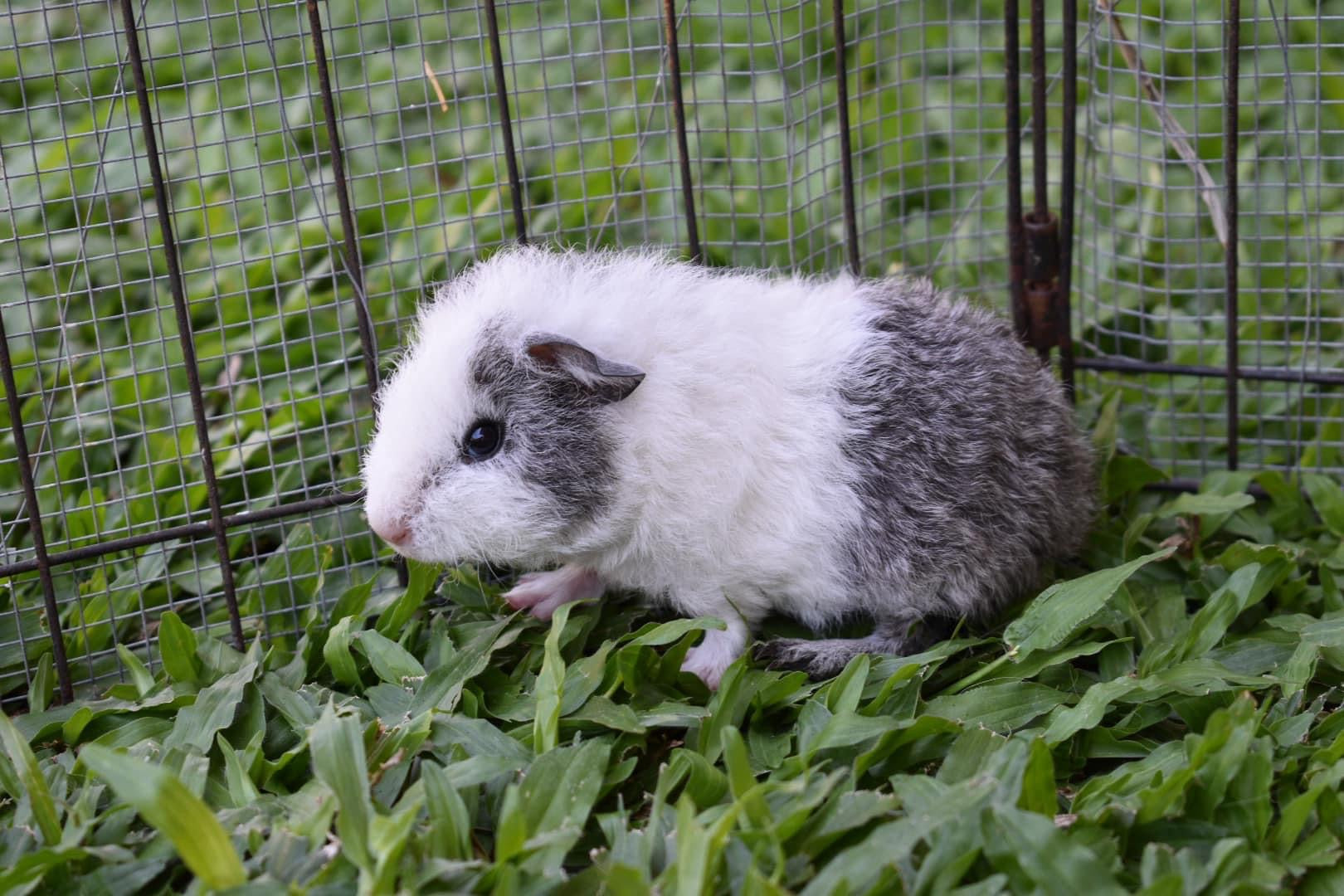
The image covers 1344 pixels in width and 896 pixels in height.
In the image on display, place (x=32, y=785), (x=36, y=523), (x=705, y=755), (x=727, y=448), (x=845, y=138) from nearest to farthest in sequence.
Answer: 1. (x=32, y=785)
2. (x=705, y=755)
3. (x=727, y=448)
4. (x=36, y=523)
5. (x=845, y=138)

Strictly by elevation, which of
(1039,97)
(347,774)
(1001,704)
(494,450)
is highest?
(1039,97)

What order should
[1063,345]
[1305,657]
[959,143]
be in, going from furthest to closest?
1. [959,143]
2. [1063,345]
3. [1305,657]

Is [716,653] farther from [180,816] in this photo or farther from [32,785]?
[32,785]

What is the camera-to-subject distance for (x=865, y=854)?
2.53 metres

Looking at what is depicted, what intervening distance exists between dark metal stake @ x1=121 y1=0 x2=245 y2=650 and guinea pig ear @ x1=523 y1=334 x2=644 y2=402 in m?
0.93

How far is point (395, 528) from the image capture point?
3.11 meters

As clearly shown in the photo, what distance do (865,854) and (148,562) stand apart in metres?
2.45

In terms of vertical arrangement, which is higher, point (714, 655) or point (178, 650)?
point (178, 650)

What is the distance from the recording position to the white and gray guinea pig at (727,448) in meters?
3.13

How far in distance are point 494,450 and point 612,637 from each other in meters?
0.75

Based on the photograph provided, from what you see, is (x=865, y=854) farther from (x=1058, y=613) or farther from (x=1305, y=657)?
(x=1305, y=657)

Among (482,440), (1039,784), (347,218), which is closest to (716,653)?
(482,440)

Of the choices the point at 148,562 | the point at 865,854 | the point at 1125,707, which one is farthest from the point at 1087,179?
the point at 148,562

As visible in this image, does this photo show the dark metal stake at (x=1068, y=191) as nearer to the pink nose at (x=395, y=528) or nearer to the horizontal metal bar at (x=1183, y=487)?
the horizontal metal bar at (x=1183, y=487)
